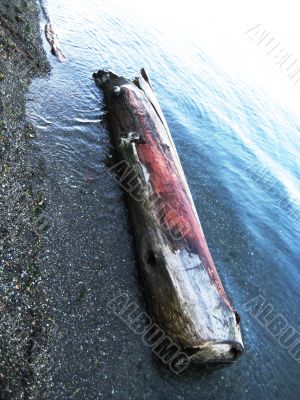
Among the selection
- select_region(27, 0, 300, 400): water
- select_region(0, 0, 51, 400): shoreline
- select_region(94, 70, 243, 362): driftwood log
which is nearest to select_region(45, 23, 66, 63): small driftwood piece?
select_region(27, 0, 300, 400): water

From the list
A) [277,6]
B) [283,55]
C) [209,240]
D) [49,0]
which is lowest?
[49,0]

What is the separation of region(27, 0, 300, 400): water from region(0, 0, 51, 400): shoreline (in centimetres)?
19

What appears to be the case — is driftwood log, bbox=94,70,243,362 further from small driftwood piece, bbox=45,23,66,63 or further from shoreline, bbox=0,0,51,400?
small driftwood piece, bbox=45,23,66,63

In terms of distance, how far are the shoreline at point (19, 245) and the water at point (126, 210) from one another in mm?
187

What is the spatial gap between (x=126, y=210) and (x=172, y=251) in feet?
5.93

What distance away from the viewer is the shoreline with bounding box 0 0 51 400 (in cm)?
398

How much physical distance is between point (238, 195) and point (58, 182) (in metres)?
4.41

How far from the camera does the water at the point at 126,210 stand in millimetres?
4703

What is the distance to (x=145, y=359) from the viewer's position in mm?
4789

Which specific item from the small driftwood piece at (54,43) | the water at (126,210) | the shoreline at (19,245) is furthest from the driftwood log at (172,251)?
the small driftwood piece at (54,43)

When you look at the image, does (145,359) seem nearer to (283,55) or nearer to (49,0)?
(49,0)

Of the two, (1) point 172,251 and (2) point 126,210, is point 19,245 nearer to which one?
(1) point 172,251

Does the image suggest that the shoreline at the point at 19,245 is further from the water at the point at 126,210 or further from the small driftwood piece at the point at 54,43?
the small driftwood piece at the point at 54,43

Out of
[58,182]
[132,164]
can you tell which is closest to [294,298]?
[132,164]
